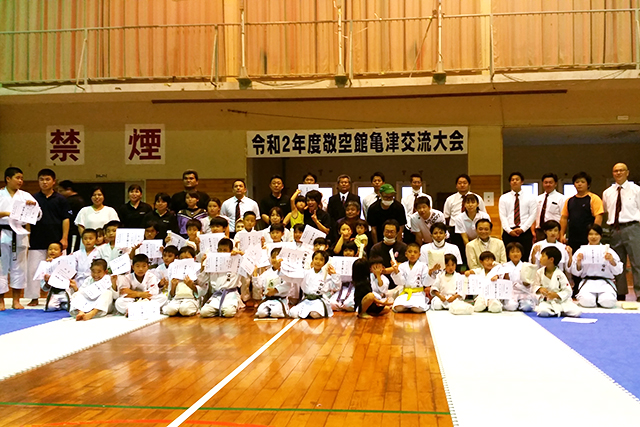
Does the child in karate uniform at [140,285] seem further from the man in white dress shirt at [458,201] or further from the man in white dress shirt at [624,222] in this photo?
the man in white dress shirt at [624,222]

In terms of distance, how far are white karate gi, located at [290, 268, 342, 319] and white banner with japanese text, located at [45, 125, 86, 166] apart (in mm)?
6796

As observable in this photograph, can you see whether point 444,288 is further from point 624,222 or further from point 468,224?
point 624,222

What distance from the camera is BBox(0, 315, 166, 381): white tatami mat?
16.6 feet

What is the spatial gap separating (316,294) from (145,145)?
6.24 m

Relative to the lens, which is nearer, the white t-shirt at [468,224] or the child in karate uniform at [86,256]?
the child in karate uniform at [86,256]

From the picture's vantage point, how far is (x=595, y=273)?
26.4 ft

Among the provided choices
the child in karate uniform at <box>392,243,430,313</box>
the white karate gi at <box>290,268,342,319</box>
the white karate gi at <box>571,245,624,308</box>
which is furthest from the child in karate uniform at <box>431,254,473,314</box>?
the white karate gi at <box>571,245,624,308</box>

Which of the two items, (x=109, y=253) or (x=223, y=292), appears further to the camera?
(x=109, y=253)

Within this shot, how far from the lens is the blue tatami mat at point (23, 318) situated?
679 centimetres

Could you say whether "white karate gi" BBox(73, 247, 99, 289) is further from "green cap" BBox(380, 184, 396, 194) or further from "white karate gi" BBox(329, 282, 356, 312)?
"green cap" BBox(380, 184, 396, 194)

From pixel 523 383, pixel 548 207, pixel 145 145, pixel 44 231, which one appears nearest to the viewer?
Result: pixel 523 383

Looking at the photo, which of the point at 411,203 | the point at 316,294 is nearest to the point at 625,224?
the point at 411,203

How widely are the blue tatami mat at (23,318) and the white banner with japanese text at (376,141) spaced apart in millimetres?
5403

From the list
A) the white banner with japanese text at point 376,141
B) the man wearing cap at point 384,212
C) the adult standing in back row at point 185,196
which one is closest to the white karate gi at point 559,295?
the man wearing cap at point 384,212
